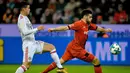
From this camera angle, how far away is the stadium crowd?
63.6 ft

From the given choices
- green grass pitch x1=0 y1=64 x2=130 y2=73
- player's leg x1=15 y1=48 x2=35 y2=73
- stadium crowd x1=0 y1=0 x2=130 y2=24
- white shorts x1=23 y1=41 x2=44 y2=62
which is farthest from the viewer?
stadium crowd x1=0 y1=0 x2=130 y2=24

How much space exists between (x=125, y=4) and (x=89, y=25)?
8.57 meters

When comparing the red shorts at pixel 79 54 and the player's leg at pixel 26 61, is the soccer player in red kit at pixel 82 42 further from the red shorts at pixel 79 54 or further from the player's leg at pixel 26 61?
the player's leg at pixel 26 61

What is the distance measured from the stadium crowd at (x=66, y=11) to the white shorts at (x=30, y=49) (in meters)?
8.12

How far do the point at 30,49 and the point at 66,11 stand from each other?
856 centimetres

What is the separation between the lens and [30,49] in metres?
11.0

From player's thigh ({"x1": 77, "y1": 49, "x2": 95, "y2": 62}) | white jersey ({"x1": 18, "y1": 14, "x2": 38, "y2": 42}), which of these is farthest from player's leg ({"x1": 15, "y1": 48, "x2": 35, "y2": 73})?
player's thigh ({"x1": 77, "y1": 49, "x2": 95, "y2": 62})

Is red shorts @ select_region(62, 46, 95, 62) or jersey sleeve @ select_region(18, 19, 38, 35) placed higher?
jersey sleeve @ select_region(18, 19, 38, 35)

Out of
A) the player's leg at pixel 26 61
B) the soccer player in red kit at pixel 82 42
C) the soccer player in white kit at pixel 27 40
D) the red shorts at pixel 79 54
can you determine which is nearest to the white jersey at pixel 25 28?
the soccer player in white kit at pixel 27 40

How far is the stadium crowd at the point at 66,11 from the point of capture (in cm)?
1939

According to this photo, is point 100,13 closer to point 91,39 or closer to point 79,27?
point 91,39

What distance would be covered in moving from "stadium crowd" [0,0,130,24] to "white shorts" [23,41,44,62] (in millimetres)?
8118

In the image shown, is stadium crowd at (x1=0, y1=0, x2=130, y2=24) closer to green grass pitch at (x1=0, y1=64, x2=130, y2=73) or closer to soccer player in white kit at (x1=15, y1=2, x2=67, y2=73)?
green grass pitch at (x1=0, y1=64, x2=130, y2=73)

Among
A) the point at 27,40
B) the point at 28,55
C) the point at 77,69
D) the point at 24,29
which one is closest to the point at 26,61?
the point at 28,55
